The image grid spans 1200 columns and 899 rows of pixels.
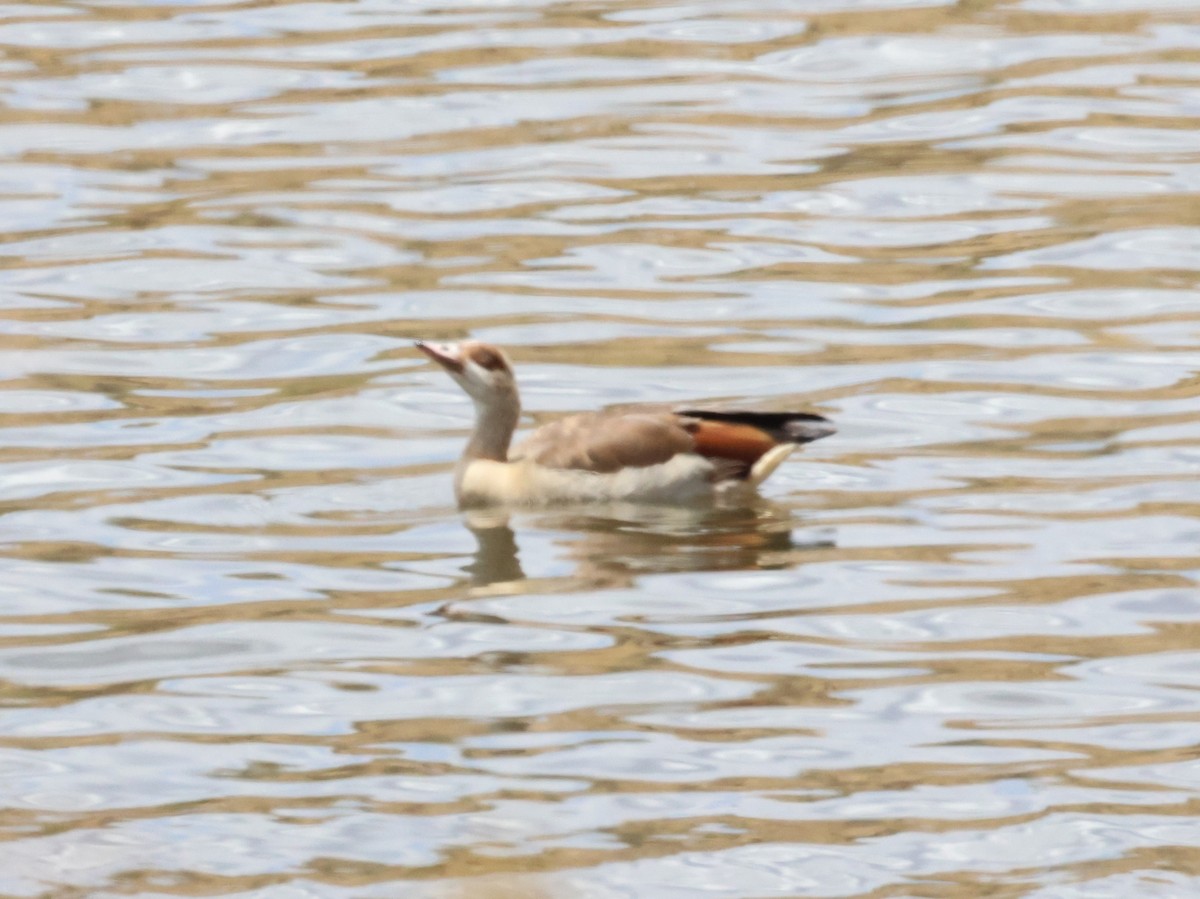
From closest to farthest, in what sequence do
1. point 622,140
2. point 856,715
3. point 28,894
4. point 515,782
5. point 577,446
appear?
point 28,894 < point 515,782 < point 856,715 < point 577,446 < point 622,140

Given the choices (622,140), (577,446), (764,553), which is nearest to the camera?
(764,553)

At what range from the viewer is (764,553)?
10992mm

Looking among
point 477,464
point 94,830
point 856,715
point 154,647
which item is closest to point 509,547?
point 477,464

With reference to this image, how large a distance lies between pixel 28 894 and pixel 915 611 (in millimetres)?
3623

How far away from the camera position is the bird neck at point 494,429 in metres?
→ 12.1

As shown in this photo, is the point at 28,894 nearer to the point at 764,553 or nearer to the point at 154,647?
the point at 154,647

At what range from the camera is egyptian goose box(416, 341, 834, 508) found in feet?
38.5

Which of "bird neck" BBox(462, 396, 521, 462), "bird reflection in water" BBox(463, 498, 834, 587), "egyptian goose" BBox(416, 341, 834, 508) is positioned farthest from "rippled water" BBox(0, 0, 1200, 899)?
"bird neck" BBox(462, 396, 521, 462)

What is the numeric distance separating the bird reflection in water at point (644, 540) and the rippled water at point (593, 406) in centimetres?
3

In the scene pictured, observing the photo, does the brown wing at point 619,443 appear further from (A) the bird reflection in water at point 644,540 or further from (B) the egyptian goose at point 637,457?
(A) the bird reflection in water at point 644,540

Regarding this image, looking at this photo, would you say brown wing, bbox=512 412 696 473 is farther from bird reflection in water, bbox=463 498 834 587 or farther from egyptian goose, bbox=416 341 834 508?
bird reflection in water, bbox=463 498 834 587

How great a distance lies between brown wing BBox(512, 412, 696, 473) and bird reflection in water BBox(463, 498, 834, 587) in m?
0.20

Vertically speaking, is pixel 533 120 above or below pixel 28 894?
above

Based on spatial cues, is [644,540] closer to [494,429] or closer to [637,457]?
[637,457]
